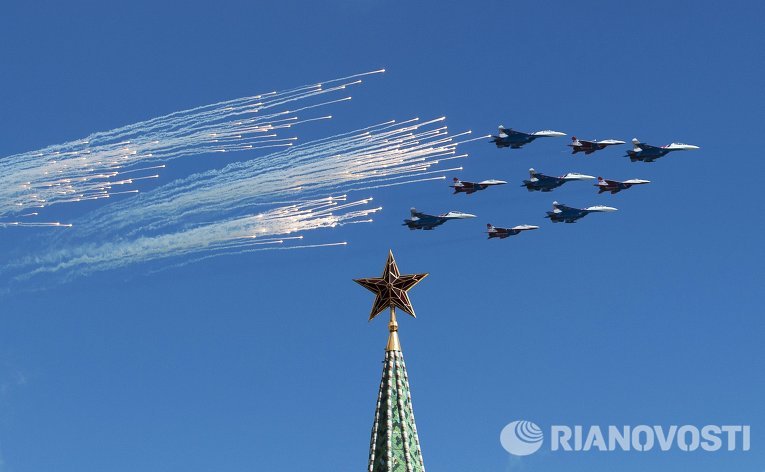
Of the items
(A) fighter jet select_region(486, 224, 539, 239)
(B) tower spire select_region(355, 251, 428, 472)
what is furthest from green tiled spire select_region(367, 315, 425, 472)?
(A) fighter jet select_region(486, 224, 539, 239)

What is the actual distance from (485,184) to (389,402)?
206ft

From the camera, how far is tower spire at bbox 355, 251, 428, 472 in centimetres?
13375

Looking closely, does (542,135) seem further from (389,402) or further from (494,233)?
(389,402)

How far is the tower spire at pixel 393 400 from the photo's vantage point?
439 ft

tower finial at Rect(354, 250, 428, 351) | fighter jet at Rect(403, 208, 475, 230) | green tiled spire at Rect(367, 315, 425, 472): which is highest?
fighter jet at Rect(403, 208, 475, 230)

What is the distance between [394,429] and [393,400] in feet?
8.88

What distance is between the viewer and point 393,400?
136 metres

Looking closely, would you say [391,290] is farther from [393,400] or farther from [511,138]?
[511,138]

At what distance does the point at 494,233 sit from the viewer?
644 ft

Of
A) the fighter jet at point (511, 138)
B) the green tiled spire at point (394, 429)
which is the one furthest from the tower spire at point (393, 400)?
the fighter jet at point (511, 138)

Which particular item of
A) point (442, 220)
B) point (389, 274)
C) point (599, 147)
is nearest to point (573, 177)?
point (599, 147)

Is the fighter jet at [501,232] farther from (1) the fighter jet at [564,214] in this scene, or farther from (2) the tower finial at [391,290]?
(2) the tower finial at [391,290]

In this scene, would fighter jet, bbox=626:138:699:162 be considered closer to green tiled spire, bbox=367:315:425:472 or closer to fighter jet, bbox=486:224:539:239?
fighter jet, bbox=486:224:539:239

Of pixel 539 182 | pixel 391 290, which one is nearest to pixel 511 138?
pixel 539 182
